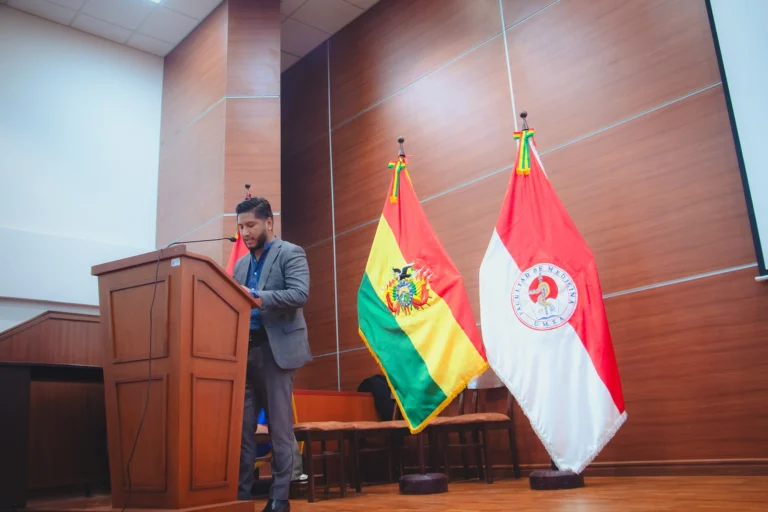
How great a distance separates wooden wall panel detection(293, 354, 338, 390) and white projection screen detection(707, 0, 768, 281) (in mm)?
3202

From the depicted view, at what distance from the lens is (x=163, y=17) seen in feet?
18.4

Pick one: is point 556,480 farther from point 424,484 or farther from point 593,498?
point 424,484

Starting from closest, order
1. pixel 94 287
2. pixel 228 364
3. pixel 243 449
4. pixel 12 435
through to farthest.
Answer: pixel 228 364, pixel 243 449, pixel 12 435, pixel 94 287

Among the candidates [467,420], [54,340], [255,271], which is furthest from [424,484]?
[54,340]

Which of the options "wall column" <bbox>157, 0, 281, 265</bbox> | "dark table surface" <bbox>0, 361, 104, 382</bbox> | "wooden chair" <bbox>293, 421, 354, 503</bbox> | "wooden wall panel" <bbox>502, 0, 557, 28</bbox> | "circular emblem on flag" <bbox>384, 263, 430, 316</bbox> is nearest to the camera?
"dark table surface" <bbox>0, 361, 104, 382</bbox>

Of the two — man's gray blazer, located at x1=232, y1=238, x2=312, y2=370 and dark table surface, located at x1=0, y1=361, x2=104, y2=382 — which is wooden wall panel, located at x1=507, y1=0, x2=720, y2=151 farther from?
dark table surface, located at x1=0, y1=361, x2=104, y2=382

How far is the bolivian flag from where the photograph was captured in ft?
10.9

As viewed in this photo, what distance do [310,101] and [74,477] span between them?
379 centimetres

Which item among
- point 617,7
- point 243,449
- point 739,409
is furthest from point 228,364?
point 617,7

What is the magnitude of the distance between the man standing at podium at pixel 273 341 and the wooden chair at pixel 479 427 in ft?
4.49

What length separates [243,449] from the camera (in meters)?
2.39

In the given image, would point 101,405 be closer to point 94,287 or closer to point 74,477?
Answer: point 74,477

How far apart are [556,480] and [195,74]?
14.5 feet

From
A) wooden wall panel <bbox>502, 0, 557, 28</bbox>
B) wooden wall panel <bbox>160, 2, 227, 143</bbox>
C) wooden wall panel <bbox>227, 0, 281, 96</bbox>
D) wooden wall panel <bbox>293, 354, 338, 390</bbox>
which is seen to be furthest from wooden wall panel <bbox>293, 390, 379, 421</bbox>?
wooden wall panel <bbox>502, 0, 557, 28</bbox>
